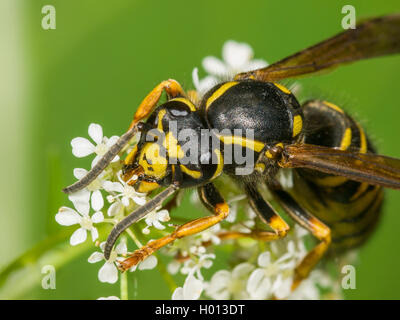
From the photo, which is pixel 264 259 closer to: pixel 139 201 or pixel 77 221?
pixel 139 201

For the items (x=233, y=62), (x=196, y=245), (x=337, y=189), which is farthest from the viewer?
(x=233, y=62)

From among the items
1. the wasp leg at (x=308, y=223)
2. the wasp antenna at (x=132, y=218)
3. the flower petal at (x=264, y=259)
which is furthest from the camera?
the wasp leg at (x=308, y=223)

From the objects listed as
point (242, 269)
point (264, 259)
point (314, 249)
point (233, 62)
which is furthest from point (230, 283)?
point (233, 62)

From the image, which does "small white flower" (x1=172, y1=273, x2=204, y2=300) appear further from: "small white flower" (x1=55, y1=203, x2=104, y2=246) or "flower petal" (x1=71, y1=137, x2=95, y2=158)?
"flower petal" (x1=71, y1=137, x2=95, y2=158)

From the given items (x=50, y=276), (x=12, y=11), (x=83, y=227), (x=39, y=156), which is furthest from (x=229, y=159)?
(x=12, y=11)

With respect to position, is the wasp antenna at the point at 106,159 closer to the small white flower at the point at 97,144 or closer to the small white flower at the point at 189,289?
the small white flower at the point at 97,144

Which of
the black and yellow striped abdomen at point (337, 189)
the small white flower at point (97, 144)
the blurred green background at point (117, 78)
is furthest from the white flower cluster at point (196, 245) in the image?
the blurred green background at point (117, 78)

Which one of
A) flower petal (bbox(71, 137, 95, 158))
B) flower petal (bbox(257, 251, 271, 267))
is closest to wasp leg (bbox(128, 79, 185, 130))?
flower petal (bbox(71, 137, 95, 158))
